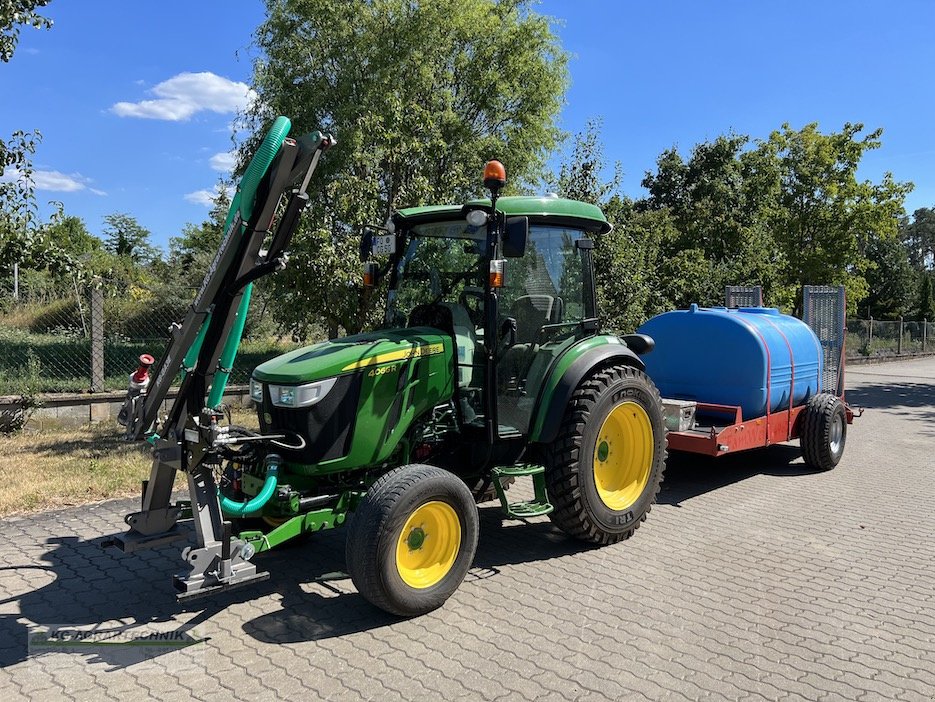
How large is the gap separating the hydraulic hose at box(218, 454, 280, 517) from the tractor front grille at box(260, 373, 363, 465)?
0.14 metres

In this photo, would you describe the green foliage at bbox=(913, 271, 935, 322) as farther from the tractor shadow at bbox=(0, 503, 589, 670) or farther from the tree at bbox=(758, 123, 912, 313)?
the tractor shadow at bbox=(0, 503, 589, 670)

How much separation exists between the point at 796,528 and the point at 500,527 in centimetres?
247

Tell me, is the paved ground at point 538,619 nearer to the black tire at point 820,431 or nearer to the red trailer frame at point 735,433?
the red trailer frame at point 735,433

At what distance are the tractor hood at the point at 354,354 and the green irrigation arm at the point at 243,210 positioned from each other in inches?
15.4

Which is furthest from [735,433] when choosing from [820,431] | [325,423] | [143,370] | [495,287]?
[143,370]

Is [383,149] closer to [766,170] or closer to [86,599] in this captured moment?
[86,599]

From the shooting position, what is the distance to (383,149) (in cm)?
856

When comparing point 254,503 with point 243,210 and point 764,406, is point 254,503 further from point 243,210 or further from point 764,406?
point 764,406

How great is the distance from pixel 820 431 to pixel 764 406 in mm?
980

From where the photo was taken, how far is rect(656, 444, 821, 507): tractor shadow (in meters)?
6.94

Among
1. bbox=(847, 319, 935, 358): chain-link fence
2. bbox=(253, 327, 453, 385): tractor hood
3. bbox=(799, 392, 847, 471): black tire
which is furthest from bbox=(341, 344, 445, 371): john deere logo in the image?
bbox=(847, 319, 935, 358): chain-link fence

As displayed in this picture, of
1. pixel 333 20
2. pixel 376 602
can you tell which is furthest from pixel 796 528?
pixel 333 20

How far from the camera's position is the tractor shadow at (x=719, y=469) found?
694cm

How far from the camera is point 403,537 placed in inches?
153
